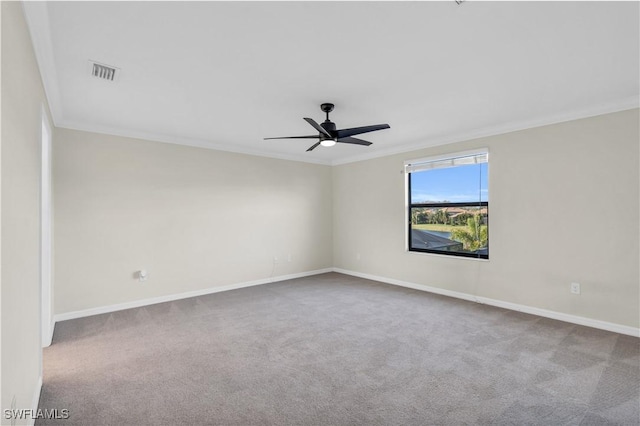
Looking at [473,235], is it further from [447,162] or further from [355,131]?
[355,131]

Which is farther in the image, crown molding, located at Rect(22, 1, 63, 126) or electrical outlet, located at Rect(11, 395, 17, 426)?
crown molding, located at Rect(22, 1, 63, 126)

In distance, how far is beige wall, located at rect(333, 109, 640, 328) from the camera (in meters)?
3.34

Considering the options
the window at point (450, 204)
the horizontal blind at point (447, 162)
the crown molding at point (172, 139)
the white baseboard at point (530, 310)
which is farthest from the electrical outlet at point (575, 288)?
the crown molding at point (172, 139)

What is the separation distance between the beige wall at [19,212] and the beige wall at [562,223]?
15.4 feet

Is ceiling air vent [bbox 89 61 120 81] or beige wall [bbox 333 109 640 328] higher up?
ceiling air vent [bbox 89 61 120 81]

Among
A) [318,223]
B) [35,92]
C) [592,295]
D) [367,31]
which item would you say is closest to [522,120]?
[592,295]

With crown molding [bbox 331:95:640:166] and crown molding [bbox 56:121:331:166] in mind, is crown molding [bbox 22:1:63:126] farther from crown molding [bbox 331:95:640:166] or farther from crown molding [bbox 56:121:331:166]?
crown molding [bbox 331:95:640:166]

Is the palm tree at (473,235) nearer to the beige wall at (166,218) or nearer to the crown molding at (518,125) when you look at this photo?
the crown molding at (518,125)

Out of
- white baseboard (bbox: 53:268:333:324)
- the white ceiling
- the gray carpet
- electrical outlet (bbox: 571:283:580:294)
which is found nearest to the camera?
the white ceiling

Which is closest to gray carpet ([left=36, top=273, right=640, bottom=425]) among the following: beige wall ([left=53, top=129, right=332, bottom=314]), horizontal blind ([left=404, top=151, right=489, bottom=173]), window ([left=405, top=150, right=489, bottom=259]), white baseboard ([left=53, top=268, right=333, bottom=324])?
white baseboard ([left=53, top=268, right=333, bottom=324])

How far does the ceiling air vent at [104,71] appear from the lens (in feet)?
8.16

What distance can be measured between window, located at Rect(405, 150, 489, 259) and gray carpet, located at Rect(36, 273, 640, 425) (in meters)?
1.08

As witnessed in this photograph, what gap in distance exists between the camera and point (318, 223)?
6547mm

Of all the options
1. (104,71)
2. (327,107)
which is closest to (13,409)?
(104,71)
